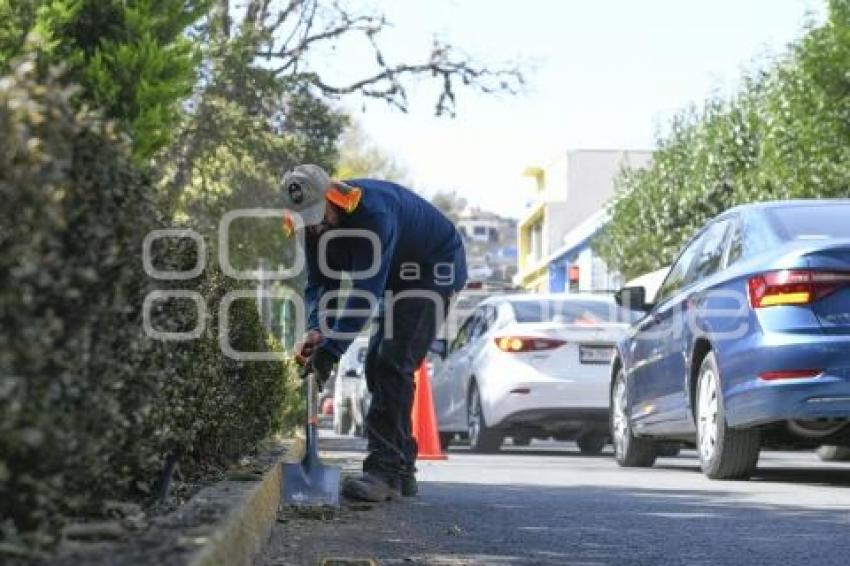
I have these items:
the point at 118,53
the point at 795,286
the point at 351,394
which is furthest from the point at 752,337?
the point at 351,394

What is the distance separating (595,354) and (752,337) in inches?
229

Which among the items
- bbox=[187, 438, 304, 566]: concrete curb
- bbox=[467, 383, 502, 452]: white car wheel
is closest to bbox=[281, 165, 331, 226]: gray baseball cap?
bbox=[187, 438, 304, 566]: concrete curb

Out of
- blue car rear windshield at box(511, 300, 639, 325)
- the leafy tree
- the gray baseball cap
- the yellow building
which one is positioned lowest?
blue car rear windshield at box(511, 300, 639, 325)

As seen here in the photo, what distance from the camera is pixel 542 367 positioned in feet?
48.9

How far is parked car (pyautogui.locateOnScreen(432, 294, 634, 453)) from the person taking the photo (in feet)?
48.6

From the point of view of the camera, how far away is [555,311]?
15.6 meters

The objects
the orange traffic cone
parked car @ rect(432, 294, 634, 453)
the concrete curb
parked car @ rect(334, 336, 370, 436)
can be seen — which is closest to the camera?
the concrete curb

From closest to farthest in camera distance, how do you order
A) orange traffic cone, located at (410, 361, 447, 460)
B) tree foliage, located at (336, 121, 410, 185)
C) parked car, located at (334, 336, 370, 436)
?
1. orange traffic cone, located at (410, 361, 447, 460)
2. parked car, located at (334, 336, 370, 436)
3. tree foliage, located at (336, 121, 410, 185)

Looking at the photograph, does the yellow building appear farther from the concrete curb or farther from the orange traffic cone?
the concrete curb

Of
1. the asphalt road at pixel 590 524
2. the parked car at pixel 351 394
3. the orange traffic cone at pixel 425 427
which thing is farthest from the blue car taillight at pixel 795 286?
the parked car at pixel 351 394

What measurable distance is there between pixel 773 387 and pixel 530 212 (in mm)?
84993

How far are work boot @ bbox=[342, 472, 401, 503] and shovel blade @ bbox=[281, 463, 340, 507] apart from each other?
297mm

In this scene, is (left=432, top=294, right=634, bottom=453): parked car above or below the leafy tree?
below

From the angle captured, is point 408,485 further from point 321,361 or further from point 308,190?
point 308,190
